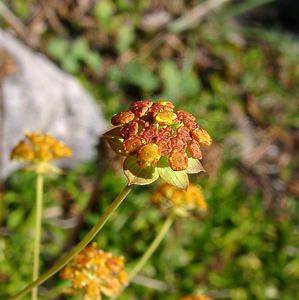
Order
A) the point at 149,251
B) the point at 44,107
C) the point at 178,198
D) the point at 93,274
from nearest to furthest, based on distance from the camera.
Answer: the point at 93,274
the point at 149,251
the point at 178,198
the point at 44,107

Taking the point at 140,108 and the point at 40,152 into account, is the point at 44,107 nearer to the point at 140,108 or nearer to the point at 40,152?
the point at 40,152

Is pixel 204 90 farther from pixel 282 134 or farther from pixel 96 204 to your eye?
pixel 96 204

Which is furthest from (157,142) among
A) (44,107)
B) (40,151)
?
(44,107)

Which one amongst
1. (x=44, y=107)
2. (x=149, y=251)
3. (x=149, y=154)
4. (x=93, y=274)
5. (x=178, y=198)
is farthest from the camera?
(x=44, y=107)

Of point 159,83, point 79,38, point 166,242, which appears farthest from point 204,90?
point 166,242

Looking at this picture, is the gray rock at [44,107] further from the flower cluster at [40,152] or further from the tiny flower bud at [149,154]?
the tiny flower bud at [149,154]

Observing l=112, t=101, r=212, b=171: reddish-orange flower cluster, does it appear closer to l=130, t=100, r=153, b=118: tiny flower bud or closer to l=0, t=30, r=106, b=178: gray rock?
l=130, t=100, r=153, b=118: tiny flower bud

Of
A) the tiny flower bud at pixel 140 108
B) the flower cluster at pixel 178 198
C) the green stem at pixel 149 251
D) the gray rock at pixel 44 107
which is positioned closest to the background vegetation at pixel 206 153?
the gray rock at pixel 44 107

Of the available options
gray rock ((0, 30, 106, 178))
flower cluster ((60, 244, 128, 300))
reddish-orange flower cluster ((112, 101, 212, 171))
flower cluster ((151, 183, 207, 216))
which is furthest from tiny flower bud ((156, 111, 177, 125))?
gray rock ((0, 30, 106, 178))
